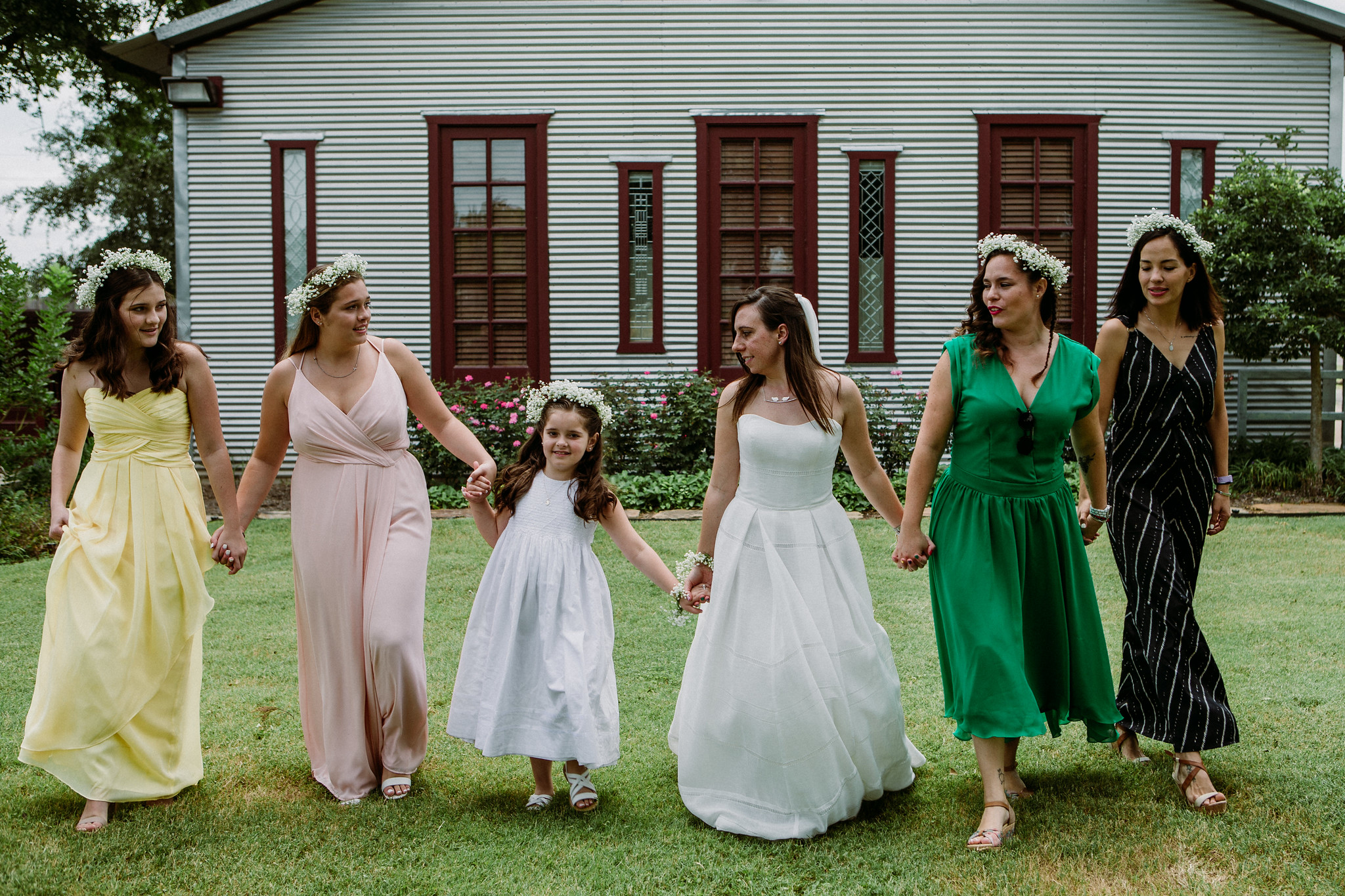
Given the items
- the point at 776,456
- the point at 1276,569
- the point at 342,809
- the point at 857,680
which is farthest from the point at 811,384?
the point at 1276,569

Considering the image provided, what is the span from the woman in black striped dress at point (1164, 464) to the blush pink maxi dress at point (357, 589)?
2752mm

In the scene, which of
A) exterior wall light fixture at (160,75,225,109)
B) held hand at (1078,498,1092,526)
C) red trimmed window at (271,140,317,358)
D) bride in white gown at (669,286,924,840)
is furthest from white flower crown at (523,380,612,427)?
exterior wall light fixture at (160,75,225,109)

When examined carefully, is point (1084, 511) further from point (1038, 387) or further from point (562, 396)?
point (562, 396)

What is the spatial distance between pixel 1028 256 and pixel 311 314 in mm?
2723

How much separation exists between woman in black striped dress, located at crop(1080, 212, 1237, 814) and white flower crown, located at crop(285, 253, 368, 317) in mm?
2993

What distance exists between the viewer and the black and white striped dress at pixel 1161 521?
4.04 meters

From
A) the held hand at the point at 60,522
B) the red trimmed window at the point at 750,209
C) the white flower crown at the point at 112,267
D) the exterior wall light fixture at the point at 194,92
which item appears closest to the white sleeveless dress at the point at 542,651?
the held hand at the point at 60,522

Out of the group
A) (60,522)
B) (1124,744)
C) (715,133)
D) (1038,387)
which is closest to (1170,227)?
(1038,387)

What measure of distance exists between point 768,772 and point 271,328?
436 inches

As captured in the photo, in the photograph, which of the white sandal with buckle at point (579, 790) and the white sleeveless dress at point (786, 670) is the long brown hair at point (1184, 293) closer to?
the white sleeveless dress at point (786, 670)

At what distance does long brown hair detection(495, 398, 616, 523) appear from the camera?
4.06 m

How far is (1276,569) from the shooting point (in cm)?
798

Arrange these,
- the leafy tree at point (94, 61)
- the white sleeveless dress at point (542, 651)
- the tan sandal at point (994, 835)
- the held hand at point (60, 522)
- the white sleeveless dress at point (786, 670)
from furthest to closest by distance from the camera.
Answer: the leafy tree at point (94, 61)
the held hand at point (60, 522)
the white sleeveless dress at point (542, 651)
the white sleeveless dress at point (786, 670)
the tan sandal at point (994, 835)

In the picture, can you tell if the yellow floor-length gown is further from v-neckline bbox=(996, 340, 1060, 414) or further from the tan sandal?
v-neckline bbox=(996, 340, 1060, 414)
